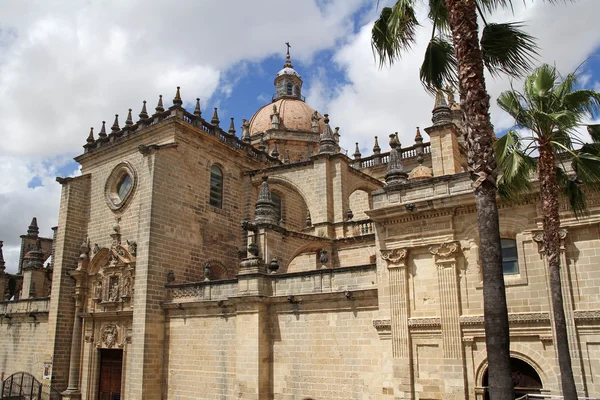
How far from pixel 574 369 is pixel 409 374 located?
3.68 m

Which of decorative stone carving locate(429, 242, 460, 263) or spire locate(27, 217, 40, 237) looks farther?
spire locate(27, 217, 40, 237)

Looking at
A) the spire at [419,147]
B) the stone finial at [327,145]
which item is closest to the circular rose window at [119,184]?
the stone finial at [327,145]

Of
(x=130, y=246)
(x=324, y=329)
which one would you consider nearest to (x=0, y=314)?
(x=130, y=246)

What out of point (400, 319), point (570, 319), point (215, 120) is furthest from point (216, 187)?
point (570, 319)

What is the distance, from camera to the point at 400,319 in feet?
43.8

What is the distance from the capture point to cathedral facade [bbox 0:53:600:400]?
12234mm

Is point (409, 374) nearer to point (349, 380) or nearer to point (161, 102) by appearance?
point (349, 380)

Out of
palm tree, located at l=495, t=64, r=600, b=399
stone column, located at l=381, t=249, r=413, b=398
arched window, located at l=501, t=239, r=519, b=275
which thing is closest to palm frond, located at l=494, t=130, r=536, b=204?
palm tree, located at l=495, t=64, r=600, b=399

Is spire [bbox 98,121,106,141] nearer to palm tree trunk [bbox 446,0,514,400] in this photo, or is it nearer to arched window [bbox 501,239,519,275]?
arched window [bbox 501,239,519,275]

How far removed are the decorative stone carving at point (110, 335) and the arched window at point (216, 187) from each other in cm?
635

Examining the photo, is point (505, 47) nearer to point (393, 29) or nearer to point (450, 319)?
point (393, 29)

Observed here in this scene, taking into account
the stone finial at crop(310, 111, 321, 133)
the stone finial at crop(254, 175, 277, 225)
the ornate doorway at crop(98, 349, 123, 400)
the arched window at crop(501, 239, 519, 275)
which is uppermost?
the stone finial at crop(310, 111, 321, 133)

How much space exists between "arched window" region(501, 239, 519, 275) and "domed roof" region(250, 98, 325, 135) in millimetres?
25960

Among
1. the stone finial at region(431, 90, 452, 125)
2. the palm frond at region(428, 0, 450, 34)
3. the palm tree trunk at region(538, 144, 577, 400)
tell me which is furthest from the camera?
the stone finial at region(431, 90, 452, 125)
